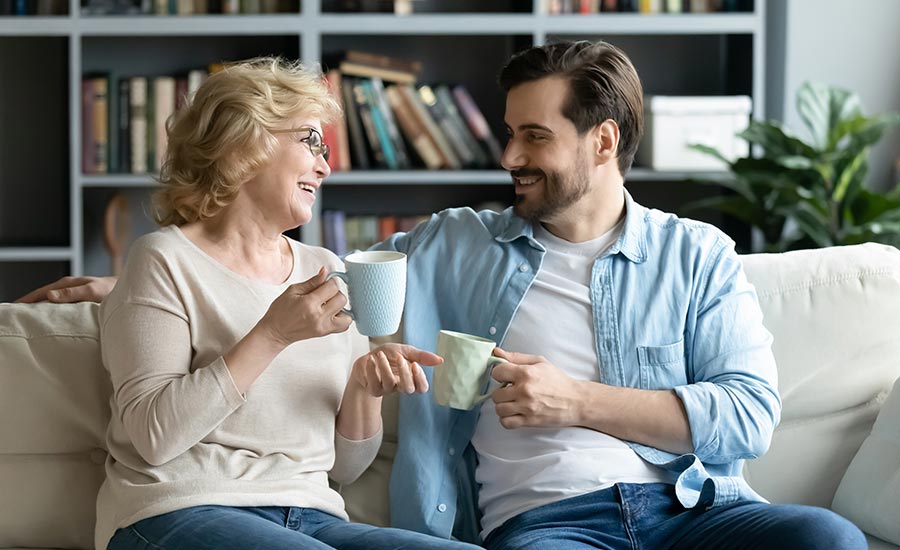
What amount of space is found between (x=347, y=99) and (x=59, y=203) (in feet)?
3.46

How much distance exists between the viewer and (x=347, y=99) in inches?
146

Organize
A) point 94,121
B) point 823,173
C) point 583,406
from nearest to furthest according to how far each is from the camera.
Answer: point 583,406
point 823,173
point 94,121

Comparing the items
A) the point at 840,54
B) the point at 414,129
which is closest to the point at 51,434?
the point at 414,129

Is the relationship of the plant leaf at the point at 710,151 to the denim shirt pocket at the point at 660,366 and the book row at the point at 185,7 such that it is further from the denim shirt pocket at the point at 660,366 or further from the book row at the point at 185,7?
the denim shirt pocket at the point at 660,366

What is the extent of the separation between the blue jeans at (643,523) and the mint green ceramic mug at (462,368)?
22 cm

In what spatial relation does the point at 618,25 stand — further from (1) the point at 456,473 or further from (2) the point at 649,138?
(1) the point at 456,473

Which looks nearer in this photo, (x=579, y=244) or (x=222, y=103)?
(x=222, y=103)

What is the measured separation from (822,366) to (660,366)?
34 cm

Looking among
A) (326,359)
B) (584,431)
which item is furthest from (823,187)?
(326,359)

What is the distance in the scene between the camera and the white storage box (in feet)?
11.9

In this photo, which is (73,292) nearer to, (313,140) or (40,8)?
(313,140)

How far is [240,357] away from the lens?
5.02 ft

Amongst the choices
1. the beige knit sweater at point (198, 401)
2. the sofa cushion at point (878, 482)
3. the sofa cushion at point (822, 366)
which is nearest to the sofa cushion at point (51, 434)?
the beige knit sweater at point (198, 401)

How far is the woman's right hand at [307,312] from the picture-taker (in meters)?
1.50
